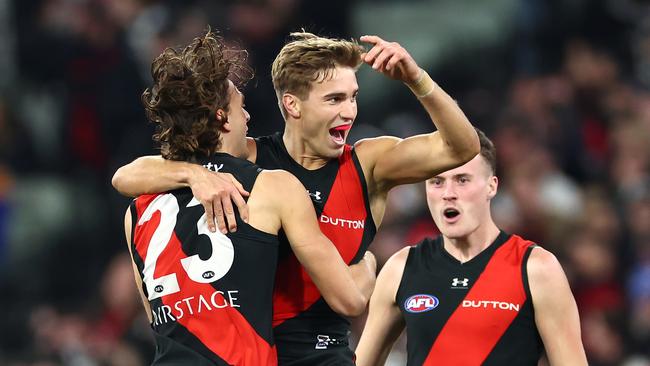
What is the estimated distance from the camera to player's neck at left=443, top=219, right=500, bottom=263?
592 centimetres

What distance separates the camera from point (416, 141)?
5125 mm

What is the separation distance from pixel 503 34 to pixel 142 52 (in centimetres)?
323

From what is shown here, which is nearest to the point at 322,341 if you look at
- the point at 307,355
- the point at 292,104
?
the point at 307,355

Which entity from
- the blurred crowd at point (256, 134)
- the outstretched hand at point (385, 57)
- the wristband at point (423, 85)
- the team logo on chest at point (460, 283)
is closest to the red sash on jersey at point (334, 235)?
the wristband at point (423, 85)

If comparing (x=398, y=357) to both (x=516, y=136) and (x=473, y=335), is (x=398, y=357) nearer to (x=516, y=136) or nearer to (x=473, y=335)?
(x=516, y=136)

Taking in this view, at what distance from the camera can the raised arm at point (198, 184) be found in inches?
181

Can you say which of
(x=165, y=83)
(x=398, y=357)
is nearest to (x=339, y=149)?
(x=165, y=83)

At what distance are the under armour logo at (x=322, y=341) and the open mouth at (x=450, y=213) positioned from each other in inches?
44.0

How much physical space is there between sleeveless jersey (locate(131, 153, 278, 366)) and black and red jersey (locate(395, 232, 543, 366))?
1.25m

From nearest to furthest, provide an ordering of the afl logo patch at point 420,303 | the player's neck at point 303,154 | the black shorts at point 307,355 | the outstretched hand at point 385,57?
1. the outstretched hand at point 385,57
2. the black shorts at point 307,355
3. the player's neck at point 303,154
4. the afl logo patch at point 420,303

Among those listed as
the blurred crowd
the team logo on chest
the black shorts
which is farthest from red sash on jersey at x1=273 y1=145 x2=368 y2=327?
the blurred crowd

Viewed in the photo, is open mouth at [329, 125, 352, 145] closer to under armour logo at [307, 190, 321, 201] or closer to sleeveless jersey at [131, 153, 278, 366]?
under armour logo at [307, 190, 321, 201]

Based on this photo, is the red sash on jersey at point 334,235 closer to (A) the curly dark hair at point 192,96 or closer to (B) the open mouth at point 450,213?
(A) the curly dark hair at point 192,96

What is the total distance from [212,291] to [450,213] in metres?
1.72
